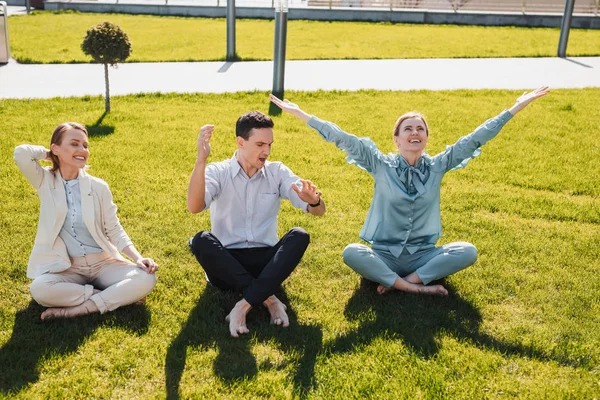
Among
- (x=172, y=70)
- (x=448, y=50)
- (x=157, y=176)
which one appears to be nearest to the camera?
(x=157, y=176)

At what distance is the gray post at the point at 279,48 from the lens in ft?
34.9

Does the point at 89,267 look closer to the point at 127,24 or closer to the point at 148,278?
the point at 148,278

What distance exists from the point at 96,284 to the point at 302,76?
30.3 ft

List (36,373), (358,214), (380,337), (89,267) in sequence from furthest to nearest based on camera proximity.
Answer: (358,214)
(89,267)
(380,337)
(36,373)

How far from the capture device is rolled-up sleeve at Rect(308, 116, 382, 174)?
196 inches

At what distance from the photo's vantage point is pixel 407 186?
5.14 meters

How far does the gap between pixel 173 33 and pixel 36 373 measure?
16.9 metres

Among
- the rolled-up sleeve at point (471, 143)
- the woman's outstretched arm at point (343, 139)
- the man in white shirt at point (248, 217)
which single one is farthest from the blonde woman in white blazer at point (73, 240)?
the rolled-up sleeve at point (471, 143)

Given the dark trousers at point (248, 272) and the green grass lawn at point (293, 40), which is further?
the green grass lawn at point (293, 40)

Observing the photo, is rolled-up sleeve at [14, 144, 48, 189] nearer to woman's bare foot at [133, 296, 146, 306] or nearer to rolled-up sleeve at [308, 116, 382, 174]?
woman's bare foot at [133, 296, 146, 306]

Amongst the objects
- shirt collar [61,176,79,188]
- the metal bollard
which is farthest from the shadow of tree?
the metal bollard

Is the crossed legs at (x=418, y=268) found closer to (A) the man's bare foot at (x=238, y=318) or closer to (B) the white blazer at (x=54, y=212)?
(A) the man's bare foot at (x=238, y=318)

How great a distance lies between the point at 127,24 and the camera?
21.6 meters

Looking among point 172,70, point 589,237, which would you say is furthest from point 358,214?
point 172,70
